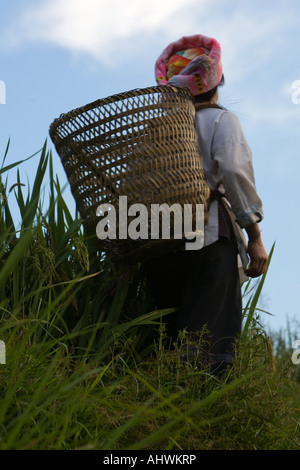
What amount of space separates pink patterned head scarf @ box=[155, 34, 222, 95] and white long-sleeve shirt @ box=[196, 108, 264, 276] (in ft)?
0.68

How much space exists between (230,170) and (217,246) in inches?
13.2

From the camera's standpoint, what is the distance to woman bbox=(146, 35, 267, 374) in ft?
8.72

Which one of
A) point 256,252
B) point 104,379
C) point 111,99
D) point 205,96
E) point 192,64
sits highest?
point 192,64

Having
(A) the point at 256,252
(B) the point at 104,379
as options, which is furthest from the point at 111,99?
(B) the point at 104,379

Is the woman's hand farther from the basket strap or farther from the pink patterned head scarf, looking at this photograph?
the pink patterned head scarf

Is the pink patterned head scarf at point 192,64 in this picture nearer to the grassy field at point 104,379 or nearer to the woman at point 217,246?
the woman at point 217,246

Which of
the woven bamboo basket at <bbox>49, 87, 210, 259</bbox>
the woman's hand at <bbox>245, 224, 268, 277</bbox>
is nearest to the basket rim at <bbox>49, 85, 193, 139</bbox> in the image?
the woven bamboo basket at <bbox>49, 87, 210, 259</bbox>

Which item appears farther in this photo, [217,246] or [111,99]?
[217,246]

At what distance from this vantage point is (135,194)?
2428 millimetres

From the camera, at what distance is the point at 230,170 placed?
263 cm

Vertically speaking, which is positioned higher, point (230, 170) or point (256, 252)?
point (230, 170)

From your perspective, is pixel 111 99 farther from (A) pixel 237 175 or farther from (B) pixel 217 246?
(B) pixel 217 246

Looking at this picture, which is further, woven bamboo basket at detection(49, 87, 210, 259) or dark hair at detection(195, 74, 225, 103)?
dark hair at detection(195, 74, 225, 103)

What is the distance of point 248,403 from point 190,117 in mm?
1215
